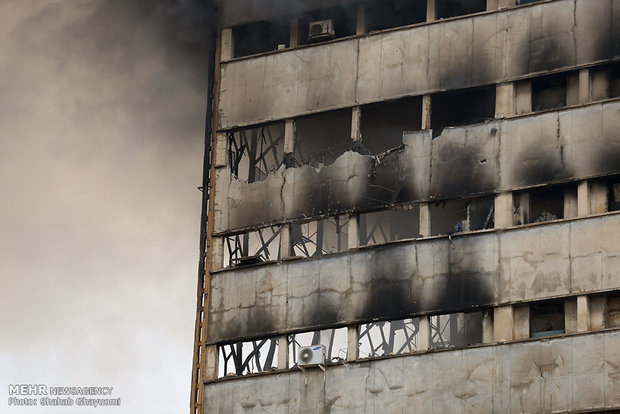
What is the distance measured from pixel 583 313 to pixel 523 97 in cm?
655

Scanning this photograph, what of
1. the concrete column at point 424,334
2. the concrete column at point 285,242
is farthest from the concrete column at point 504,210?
the concrete column at point 285,242

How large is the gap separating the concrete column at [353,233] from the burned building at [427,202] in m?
0.09

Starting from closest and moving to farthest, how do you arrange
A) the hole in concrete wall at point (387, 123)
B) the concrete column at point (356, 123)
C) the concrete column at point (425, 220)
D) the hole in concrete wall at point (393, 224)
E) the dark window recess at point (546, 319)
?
the dark window recess at point (546, 319)
the concrete column at point (425, 220)
the concrete column at point (356, 123)
the hole in concrete wall at point (387, 123)
the hole in concrete wall at point (393, 224)

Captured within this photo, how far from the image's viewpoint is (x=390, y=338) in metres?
57.4

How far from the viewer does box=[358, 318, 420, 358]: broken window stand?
5662cm

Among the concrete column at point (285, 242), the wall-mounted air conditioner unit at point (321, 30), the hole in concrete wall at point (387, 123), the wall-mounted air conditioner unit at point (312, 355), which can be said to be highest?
the wall-mounted air conditioner unit at point (321, 30)

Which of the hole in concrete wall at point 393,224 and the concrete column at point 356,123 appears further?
the hole in concrete wall at point 393,224

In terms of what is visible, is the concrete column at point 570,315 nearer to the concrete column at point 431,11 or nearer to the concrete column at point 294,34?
the concrete column at point 431,11

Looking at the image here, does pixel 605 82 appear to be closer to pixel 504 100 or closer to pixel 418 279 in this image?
pixel 504 100

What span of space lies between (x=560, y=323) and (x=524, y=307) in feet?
3.34

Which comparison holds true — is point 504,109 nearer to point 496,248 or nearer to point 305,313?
point 496,248

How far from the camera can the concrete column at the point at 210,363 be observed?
47.0 metres

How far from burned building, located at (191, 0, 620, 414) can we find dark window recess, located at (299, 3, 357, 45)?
0.19 ft

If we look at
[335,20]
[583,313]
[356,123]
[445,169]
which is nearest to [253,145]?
[335,20]
